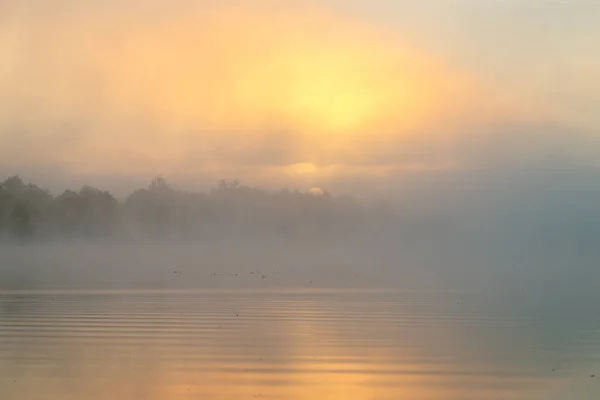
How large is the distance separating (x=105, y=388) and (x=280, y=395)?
8.32 feet

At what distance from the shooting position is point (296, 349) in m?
14.5

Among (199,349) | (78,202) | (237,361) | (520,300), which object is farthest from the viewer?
(78,202)

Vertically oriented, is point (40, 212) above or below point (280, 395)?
above

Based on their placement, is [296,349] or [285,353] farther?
[296,349]

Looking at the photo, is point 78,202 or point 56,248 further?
point 78,202

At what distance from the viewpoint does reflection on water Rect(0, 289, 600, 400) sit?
36.3 ft

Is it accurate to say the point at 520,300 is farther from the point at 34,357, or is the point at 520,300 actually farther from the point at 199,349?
the point at 34,357

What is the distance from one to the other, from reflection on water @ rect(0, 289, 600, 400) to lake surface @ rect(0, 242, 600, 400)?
1.1 inches

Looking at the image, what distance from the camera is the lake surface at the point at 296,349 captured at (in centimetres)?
1110

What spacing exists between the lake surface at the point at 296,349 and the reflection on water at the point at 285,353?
1.1 inches

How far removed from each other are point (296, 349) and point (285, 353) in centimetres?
47

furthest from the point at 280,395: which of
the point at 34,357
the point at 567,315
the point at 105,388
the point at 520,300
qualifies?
the point at 520,300

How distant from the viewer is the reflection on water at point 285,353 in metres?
11.1

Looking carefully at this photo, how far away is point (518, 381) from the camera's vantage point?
38.7 ft
